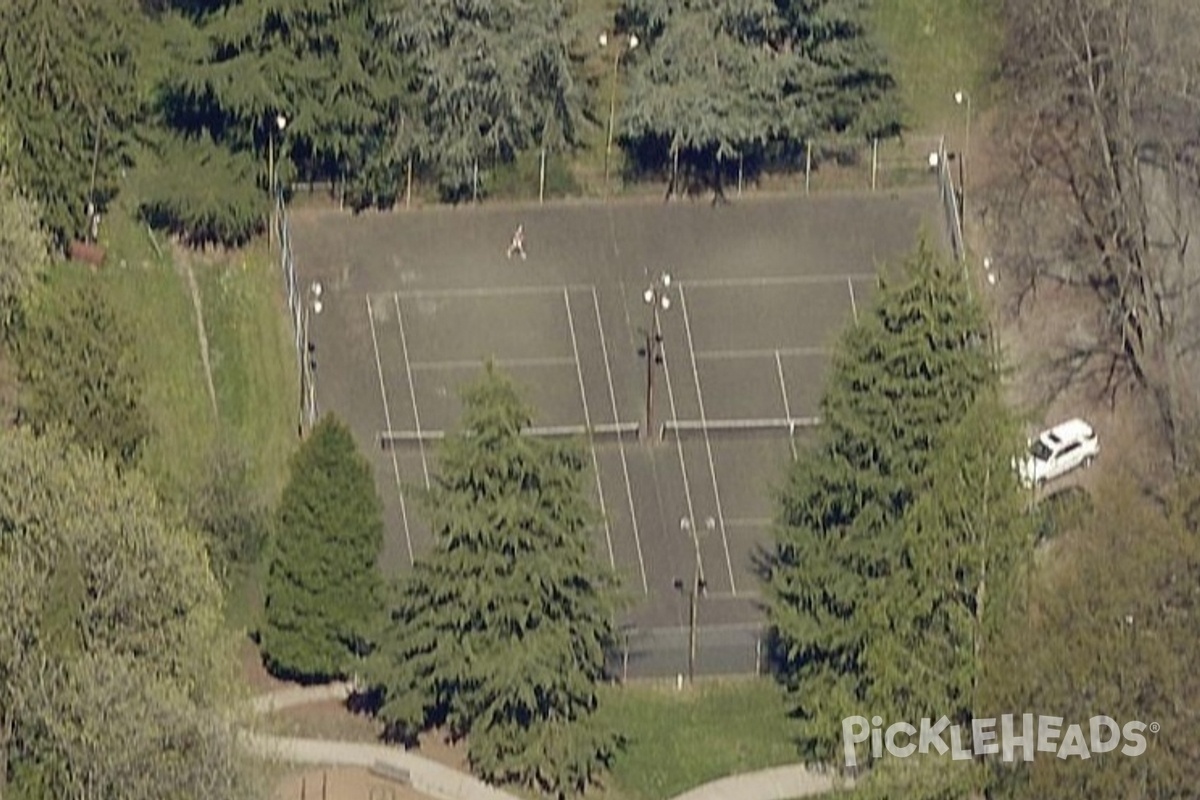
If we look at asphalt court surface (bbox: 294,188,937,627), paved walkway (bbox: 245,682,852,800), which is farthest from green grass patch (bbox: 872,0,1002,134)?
paved walkway (bbox: 245,682,852,800)

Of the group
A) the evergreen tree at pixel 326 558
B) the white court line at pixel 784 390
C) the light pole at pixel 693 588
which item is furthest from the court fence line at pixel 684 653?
the evergreen tree at pixel 326 558

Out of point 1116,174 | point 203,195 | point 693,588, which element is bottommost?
point 693,588

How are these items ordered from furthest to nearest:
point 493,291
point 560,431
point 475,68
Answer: point 493,291
point 475,68
point 560,431

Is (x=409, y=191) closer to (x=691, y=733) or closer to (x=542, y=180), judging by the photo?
(x=542, y=180)

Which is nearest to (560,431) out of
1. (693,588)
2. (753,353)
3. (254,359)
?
(693,588)

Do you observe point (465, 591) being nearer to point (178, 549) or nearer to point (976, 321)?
point (178, 549)

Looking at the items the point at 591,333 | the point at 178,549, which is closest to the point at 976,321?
the point at 591,333
